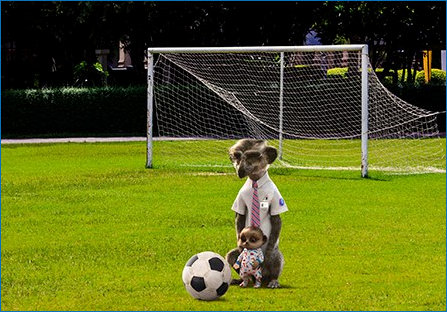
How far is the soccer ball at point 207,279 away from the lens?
8305 millimetres

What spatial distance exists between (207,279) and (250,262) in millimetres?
543

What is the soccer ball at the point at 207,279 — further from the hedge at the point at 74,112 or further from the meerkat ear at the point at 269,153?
the hedge at the point at 74,112

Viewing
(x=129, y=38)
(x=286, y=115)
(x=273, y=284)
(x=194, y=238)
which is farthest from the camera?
(x=129, y=38)

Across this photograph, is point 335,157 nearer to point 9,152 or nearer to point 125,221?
point 9,152

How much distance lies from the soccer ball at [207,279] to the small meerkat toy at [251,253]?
35 centimetres

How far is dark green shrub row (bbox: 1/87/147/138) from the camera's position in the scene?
3102 cm

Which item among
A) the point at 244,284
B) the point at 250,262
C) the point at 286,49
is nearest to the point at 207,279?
the point at 250,262

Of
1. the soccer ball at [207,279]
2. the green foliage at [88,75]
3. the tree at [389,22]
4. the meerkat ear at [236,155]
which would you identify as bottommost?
the soccer ball at [207,279]

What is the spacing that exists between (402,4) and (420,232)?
79.0 ft

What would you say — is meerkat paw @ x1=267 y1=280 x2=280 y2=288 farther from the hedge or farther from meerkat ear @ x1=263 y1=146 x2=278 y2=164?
the hedge

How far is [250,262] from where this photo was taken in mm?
8719

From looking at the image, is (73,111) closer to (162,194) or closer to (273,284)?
(162,194)

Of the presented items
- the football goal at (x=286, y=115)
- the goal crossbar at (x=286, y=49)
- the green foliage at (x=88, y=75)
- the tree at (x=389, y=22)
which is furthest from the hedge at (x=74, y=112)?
the goal crossbar at (x=286, y=49)

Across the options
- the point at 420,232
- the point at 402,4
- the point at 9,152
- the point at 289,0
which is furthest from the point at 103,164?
the point at 402,4
